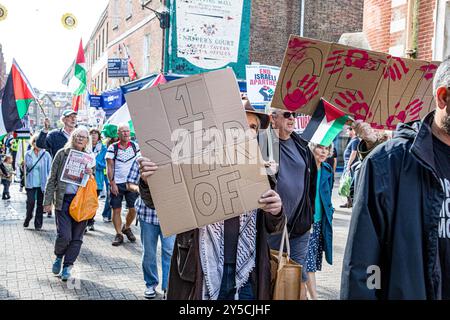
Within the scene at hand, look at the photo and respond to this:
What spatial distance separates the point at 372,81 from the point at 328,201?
1.80 meters

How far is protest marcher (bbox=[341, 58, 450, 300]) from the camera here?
1879mm

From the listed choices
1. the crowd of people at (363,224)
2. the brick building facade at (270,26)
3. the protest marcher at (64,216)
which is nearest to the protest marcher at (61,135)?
the protest marcher at (64,216)

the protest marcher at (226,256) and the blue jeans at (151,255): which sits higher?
the protest marcher at (226,256)

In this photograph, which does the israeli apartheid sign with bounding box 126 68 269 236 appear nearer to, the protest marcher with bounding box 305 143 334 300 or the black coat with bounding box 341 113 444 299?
the black coat with bounding box 341 113 444 299

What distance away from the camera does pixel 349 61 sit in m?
3.31

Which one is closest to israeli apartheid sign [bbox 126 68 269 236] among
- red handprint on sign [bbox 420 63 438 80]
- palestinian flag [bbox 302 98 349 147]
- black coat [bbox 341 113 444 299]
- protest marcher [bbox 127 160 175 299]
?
black coat [bbox 341 113 444 299]

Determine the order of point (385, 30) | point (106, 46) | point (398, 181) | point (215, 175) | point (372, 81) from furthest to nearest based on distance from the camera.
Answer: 1. point (106, 46)
2. point (385, 30)
3. point (372, 81)
4. point (215, 175)
5. point (398, 181)

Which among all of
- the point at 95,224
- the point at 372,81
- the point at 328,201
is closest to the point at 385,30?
the point at 328,201

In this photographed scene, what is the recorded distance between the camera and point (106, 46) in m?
27.5

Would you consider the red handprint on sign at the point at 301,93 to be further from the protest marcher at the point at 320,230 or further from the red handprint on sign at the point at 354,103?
the protest marcher at the point at 320,230

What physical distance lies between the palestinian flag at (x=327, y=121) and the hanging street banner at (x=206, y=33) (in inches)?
492

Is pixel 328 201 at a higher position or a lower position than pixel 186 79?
lower

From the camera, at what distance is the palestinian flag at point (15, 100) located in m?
6.55

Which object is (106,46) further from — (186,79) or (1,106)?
(186,79)
